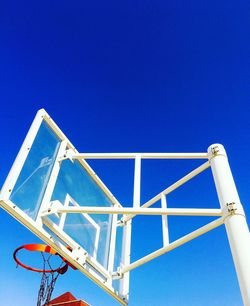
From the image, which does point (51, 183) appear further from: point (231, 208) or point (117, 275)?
point (231, 208)

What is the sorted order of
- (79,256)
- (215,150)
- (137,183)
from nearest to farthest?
(79,256), (215,150), (137,183)

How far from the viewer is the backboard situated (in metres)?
2.17

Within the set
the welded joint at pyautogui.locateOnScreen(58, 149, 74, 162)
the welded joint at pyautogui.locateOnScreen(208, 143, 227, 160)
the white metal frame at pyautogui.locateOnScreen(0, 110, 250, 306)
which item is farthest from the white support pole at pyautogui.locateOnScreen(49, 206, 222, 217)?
the welded joint at pyautogui.locateOnScreen(58, 149, 74, 162)

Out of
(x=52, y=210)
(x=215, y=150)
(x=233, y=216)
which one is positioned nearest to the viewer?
(x=233, y=216)

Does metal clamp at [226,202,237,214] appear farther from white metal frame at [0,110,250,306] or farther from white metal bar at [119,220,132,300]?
white metal bar at [119,220,132,300]

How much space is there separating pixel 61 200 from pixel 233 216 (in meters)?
1.68

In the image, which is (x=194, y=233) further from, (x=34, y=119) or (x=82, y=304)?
(x=82, y=304)

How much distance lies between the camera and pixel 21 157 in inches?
88.8

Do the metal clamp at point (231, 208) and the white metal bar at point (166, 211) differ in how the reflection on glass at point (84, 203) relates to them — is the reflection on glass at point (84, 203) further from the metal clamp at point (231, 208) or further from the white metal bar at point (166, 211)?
the metal clamp at point (231, 208)


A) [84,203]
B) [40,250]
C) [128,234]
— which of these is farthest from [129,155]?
[40,250]

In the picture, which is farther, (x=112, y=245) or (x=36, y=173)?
(x=112, y=245)

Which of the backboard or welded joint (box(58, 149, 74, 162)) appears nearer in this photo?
the backboard

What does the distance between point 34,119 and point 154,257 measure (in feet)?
5.91

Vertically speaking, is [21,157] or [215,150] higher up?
[215,150]
